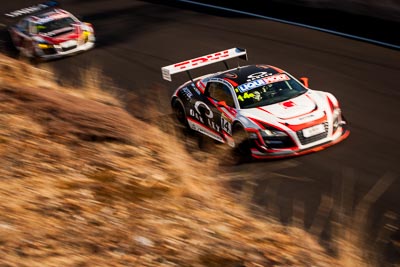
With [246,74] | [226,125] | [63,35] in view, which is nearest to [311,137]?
[226,125]

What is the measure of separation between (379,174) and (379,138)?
1.67m

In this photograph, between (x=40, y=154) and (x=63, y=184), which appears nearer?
(x=63, y=184)

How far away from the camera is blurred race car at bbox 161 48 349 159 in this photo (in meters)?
12.2

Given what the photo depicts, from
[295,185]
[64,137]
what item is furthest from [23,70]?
[295,185]

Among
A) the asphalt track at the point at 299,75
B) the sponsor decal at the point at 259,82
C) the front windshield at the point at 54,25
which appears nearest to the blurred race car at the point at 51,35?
the front windshield at the point at 54,25

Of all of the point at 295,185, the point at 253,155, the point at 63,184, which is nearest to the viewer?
the point at 63,184

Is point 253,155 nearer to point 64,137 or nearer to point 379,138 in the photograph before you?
point 379,138

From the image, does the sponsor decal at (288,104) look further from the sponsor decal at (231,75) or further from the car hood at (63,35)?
the car hood at (63,35)

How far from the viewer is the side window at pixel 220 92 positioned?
13.2 meters

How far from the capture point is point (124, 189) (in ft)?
25.1

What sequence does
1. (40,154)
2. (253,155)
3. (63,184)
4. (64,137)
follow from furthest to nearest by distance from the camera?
(253,155) < (64,137) < (40,154) < (63,184)

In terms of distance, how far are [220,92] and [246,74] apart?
0.57 metres

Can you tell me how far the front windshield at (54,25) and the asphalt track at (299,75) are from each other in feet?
2.88

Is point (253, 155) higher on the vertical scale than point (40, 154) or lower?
lower
